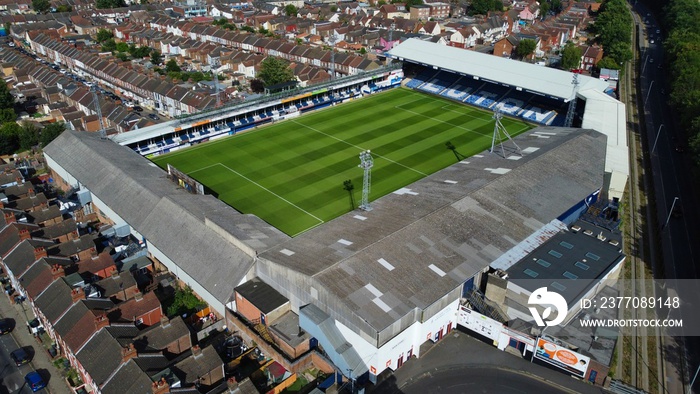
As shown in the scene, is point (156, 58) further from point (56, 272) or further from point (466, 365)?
point (466, 365)

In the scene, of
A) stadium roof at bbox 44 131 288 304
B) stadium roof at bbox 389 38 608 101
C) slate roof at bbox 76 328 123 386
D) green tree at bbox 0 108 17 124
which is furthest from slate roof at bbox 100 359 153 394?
stadium roof at bbox 389 38 608 101

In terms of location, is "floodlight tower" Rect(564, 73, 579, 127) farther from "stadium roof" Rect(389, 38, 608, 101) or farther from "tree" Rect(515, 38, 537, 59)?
"tree" Rect(515, 38, 537, 59)

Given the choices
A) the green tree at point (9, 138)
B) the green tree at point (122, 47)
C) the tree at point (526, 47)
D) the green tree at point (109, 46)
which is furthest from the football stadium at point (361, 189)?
the green tree at point (109, 46)

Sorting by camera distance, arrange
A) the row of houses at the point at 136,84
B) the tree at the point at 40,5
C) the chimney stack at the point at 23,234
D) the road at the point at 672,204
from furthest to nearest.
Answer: the tree at the point at 40,5, the row of houses at the point at 136,84, the chimney stack at the point at 23,234, the road at the point at 672,204

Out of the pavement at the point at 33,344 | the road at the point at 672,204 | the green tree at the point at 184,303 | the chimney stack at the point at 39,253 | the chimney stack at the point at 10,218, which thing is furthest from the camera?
the chimney stack at the point at 10,218

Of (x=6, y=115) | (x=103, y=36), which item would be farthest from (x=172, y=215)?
(x=103, y=36)

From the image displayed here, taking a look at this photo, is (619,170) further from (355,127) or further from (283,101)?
(283,101)

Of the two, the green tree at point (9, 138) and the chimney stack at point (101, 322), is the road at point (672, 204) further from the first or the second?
the green tree at point (9, 138)

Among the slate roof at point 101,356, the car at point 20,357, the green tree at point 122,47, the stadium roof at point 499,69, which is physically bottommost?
the car at point 20,357
